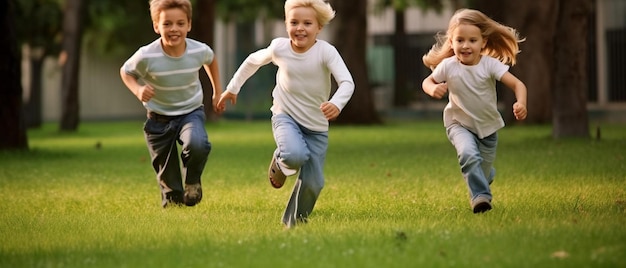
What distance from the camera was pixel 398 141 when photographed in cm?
2188

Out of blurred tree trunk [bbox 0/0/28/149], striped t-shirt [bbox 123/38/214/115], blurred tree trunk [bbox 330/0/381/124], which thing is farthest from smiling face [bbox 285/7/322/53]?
blurred tree trunk [bbox 330/0/381/124]

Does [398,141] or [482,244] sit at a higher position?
[482,244]

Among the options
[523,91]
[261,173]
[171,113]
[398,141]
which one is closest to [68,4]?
[398,141]

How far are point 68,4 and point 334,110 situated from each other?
2292 cm

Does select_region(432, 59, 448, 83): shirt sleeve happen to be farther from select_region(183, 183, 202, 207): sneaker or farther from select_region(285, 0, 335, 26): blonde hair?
select_region(183, 183, 202, 207): sneaker

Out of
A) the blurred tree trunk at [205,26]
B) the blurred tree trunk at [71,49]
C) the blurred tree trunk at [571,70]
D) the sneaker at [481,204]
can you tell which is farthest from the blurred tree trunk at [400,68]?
the sneaker at [481,204]

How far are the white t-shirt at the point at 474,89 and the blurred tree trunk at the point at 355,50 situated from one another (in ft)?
66.8

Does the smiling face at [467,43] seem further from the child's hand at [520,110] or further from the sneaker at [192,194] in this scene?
the sneaker at [192,194]

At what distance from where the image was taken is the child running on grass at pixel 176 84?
1020cm

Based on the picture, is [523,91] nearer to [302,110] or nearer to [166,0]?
[302,110]

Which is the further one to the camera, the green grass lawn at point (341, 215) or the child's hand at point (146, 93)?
the child's hand at point (146, 93)

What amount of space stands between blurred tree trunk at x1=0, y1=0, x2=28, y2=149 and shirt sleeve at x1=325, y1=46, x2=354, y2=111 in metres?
10.8

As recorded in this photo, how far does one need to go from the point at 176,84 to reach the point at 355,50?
20.1m

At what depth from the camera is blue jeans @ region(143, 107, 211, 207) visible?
33.6ft
